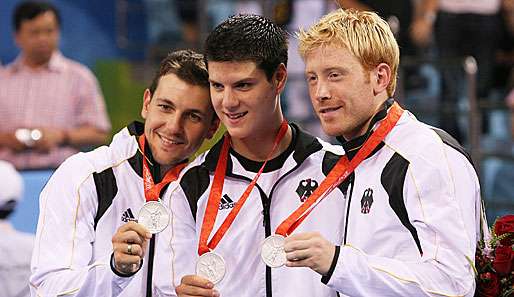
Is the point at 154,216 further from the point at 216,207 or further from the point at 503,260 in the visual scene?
the point at 503,260

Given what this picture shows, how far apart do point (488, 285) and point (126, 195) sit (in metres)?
1.37

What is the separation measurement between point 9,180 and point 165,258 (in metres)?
1.90

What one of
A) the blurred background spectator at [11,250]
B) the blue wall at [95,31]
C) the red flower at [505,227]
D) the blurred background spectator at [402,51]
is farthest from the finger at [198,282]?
the blue wall at [95,31]

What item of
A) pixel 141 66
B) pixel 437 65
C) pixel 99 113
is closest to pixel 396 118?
pixel 437 65

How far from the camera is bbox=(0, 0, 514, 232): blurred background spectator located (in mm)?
7887

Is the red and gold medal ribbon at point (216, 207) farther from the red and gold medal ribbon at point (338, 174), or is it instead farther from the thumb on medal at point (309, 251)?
the thumb on medal at point (309, 251)

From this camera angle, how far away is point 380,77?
3734mm

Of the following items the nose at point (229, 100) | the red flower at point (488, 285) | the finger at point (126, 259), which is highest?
the nose at point (229, 100)

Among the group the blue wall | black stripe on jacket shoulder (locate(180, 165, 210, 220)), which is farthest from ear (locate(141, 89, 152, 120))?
the blue wall

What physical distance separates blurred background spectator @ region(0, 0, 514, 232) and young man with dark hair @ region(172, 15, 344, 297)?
9.70 ft

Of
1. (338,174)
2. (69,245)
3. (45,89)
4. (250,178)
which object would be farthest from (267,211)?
(45,89)

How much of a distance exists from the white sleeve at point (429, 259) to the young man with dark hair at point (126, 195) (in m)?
0.75

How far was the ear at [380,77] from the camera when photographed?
3713mm

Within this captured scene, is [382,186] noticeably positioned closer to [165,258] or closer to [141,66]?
[165,258]
